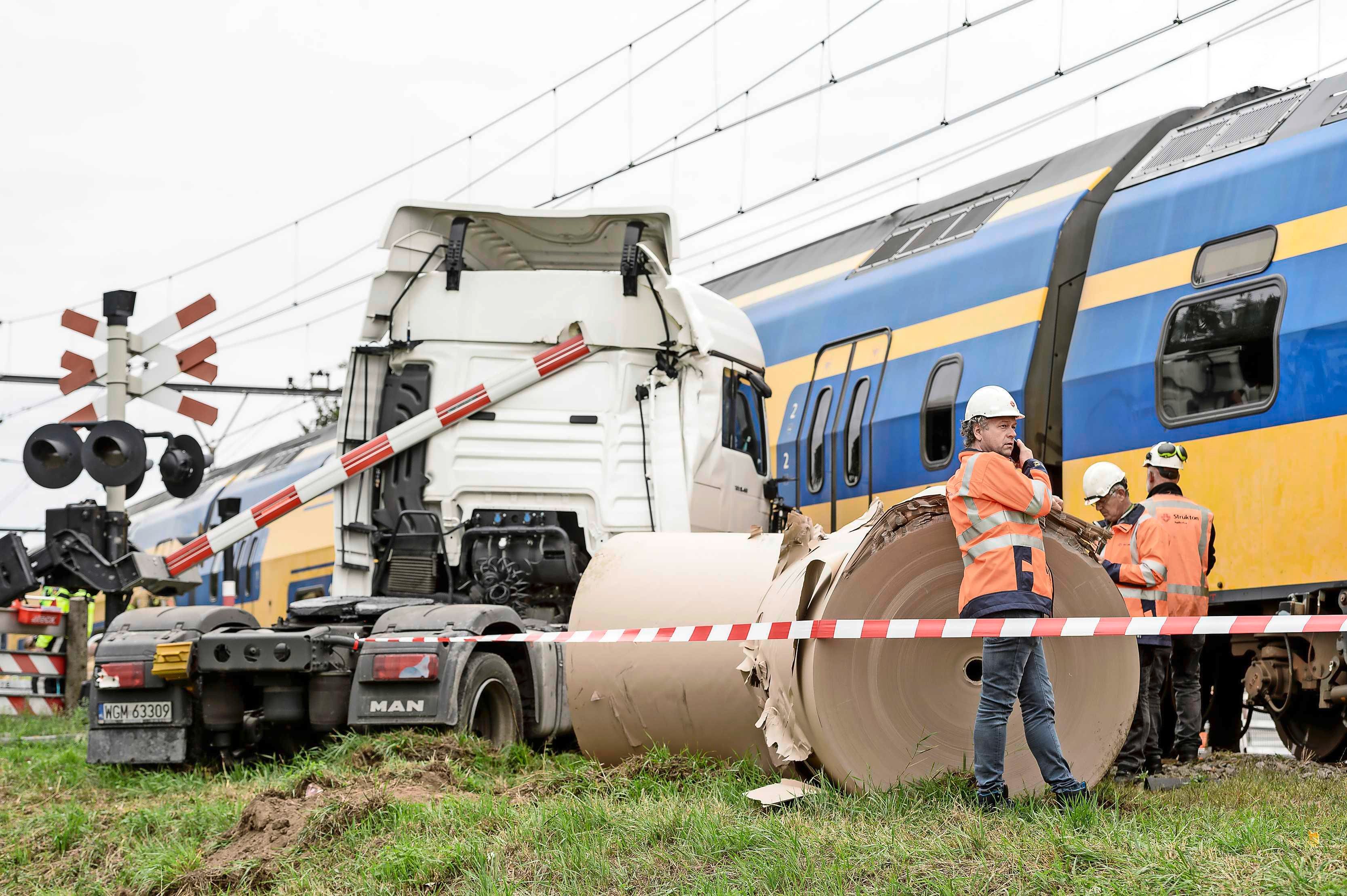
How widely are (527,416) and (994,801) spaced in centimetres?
557

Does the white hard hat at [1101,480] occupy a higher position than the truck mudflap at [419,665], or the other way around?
the white hard hat at [1101,480]

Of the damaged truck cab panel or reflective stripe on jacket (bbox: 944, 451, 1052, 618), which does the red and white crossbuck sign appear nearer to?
the damaged truck cab panel

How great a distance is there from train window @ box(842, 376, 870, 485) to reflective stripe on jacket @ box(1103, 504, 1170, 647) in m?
4.16

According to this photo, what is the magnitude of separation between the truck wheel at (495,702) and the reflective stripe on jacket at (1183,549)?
3629mm

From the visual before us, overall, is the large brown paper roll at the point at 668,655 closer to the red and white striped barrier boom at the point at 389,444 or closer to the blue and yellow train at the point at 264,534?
the red and white striped barrier boom at the point at 389,444

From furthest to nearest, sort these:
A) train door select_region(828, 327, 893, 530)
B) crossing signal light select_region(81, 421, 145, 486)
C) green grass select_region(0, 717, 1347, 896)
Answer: train door select_region(828, 327, 893, 530)
crossing signal light select_region(81, 421, 145, 486)
green grass select_region(0, 717, 1347, 896)

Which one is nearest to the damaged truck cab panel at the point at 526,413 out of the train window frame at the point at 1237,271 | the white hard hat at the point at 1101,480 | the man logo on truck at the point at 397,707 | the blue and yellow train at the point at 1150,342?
the man logo on truck at the point at 397,707

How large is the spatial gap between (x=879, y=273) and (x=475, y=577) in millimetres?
4526

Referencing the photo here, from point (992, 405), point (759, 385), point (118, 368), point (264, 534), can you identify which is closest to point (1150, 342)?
point (759, 385)

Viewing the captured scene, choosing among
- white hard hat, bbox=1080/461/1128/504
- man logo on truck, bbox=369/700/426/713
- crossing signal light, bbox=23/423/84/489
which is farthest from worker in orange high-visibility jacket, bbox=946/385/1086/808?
crossing signal light, bbox=23/423/84/489

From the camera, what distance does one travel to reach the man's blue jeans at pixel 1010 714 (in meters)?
5.62

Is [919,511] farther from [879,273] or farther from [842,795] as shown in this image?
[879,273]

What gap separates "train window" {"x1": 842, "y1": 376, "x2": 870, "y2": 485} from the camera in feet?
40.0

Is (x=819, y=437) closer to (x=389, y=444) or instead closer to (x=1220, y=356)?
(x=389, y=444)
